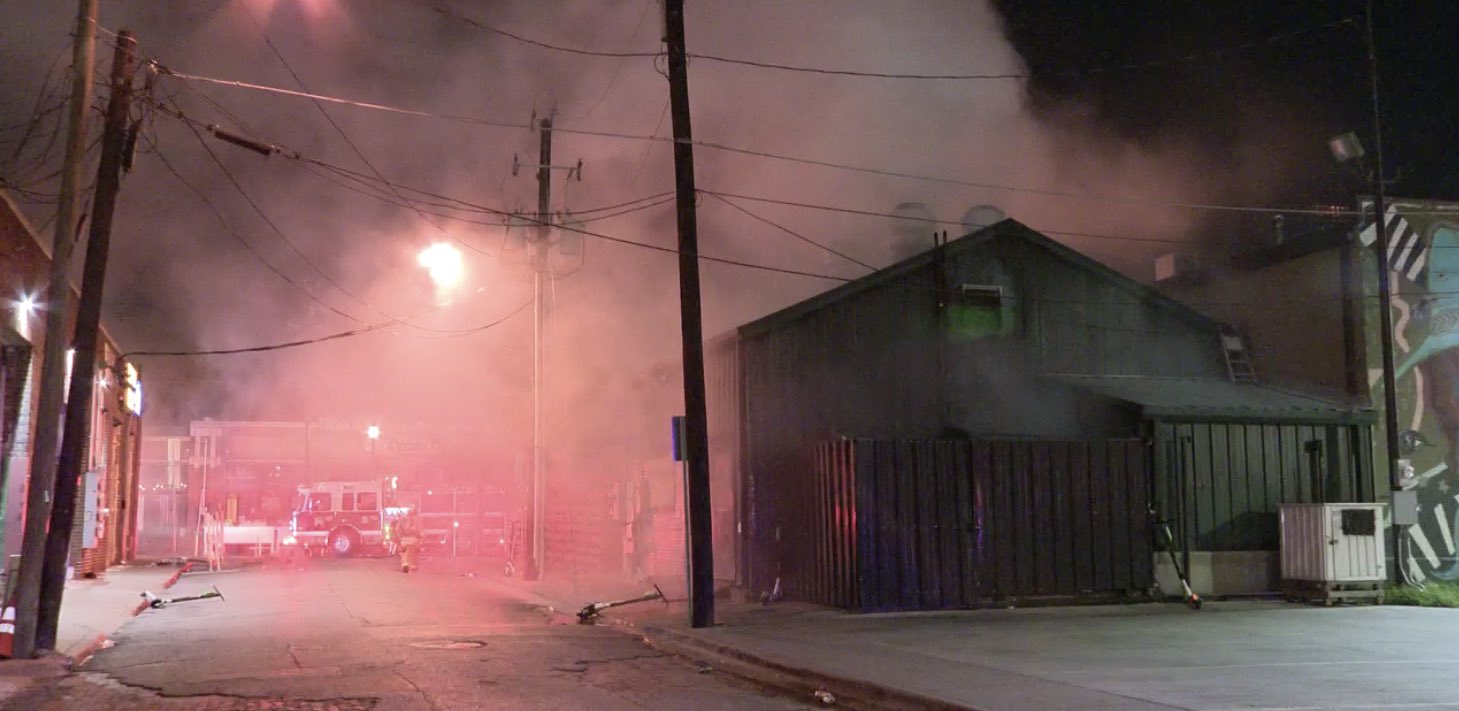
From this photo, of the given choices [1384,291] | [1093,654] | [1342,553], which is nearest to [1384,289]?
[1384,291]

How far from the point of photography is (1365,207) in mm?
15906

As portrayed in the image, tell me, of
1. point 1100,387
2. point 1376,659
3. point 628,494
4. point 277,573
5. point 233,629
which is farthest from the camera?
point 277,573

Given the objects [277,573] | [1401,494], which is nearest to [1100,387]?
[1401,494]

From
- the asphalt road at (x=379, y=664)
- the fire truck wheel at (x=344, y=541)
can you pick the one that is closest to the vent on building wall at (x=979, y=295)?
the asphalt road at (x=379, y=664)

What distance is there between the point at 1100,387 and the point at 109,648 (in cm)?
1167

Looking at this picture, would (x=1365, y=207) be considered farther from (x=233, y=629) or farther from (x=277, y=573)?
(x=277, y=573)

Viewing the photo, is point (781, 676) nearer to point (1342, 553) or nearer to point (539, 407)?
point (1342, 553)

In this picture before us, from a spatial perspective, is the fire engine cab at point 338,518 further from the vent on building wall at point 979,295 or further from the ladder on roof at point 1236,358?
the ladder on roof at point 1236,358

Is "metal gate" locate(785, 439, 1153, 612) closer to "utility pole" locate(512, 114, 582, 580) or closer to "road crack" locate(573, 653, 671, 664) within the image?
"road crack" locate(573, 653, 671, 664)

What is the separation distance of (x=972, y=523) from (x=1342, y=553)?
4.29 m

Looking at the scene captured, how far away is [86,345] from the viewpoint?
10.3 m

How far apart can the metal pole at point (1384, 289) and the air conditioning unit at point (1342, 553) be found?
1257 millimetres

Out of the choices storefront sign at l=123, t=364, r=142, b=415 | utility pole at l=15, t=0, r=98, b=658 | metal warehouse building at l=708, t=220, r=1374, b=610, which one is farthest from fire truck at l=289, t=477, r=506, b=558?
utility pole at l=15, t=0, r=98, b=658

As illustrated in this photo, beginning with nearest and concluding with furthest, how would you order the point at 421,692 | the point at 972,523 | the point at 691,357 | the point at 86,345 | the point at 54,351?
the point at 421,692
the point at 54,351
the point at 86,345
the point at 691,357
the point at 972,523
